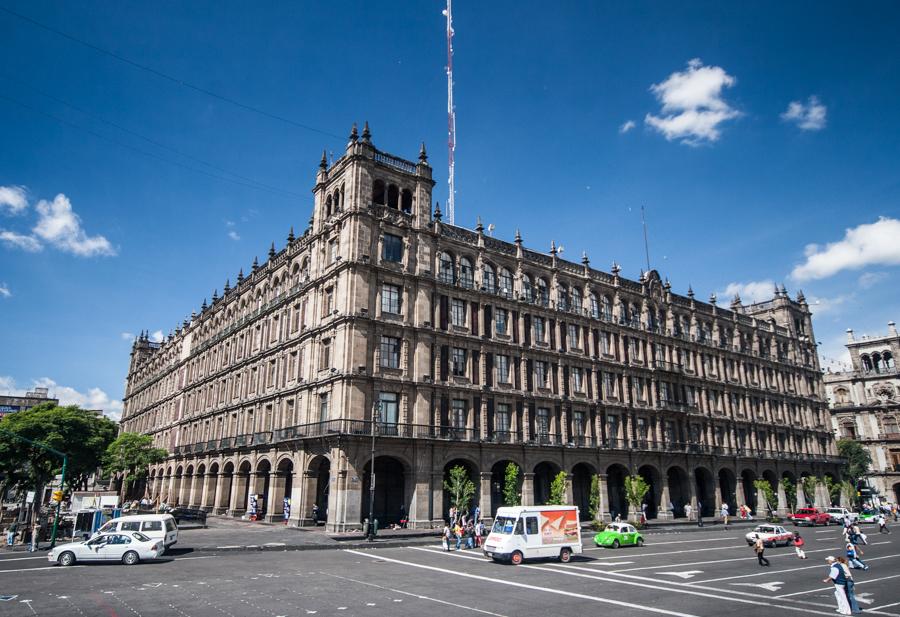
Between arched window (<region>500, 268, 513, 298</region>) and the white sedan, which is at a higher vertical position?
arched window (<region>500, 268, 513, 298</region>)

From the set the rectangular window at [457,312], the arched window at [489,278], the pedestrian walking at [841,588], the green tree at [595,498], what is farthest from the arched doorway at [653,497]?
the pedestrian walking at [841,588]

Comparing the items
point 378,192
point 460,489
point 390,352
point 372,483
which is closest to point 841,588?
point 372,483

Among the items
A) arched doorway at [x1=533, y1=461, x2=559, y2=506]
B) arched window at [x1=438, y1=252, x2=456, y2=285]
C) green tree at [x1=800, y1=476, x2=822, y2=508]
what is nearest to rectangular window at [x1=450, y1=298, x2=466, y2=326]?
arched window at [x1=438, y1=252, x2=456, y2=285]

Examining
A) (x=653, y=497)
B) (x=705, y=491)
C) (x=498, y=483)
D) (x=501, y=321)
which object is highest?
(x=501, y=321)

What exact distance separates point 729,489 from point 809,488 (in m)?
9.86

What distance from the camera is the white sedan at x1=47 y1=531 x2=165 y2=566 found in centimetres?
2395

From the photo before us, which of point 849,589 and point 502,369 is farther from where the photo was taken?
point 502,369

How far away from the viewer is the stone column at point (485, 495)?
41.8 m

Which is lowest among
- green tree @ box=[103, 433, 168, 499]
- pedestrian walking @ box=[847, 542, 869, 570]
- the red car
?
the red car

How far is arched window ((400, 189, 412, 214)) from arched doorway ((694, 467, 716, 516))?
38074 millimetres

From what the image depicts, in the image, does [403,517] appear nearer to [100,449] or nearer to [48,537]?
[48,537]

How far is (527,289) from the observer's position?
5075cm

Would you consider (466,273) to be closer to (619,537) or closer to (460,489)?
(460,489)

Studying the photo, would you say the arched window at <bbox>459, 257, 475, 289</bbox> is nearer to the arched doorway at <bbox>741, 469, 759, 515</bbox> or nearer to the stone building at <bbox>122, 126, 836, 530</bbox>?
the stone building at <bbox>122, 126, 836, 530</bbox>
